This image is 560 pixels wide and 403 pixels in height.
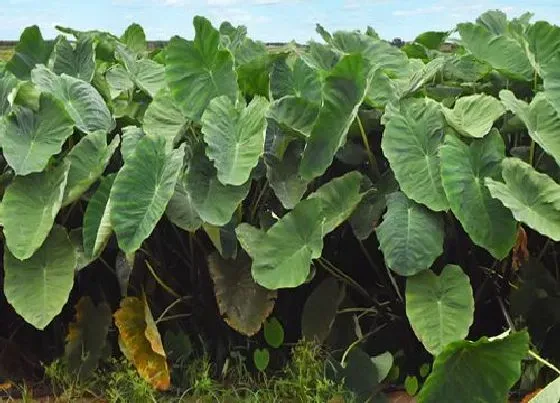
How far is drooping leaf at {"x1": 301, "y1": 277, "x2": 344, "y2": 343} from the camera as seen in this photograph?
2.88m

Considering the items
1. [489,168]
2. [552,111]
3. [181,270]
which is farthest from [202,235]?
[552,111]

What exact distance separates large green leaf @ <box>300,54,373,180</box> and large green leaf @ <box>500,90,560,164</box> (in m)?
0.44

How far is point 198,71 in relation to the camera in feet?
9.54

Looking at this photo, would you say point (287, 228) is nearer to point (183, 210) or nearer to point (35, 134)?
point (183, 210)

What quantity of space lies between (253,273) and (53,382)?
0.82 m

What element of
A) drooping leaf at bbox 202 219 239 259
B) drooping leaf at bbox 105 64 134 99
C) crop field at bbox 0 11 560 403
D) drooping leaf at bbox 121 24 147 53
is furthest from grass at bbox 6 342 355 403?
drooping leaf at bbox 121 24 147 53

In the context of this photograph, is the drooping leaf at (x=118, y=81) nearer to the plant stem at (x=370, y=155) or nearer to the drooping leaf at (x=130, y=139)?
the drooping leaf at (x=130, y=139)

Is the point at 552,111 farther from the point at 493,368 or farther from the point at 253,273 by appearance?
the point at 253,273

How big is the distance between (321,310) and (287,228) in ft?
1.09

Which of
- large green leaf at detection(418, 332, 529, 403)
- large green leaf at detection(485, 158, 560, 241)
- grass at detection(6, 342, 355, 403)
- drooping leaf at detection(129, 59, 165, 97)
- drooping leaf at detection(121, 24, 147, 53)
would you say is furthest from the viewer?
drooping leaf at detection(121, 24, 147, 53)

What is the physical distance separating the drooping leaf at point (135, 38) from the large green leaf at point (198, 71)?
1.61 meters

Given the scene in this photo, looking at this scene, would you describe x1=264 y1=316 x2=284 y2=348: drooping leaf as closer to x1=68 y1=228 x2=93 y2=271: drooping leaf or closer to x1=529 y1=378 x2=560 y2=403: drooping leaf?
x1=68 y1=228 x2=93 y2=271: drooping leaf

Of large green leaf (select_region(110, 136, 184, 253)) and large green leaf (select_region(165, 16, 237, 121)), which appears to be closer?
large green leaf (select_region(110, 136, 184, 253))

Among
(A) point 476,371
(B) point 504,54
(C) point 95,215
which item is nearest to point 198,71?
(C) point 95,215
